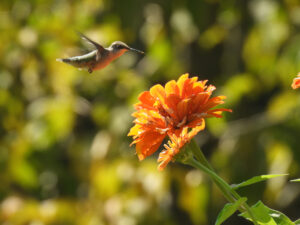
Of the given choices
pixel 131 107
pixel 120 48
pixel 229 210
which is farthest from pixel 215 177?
pixel 131 107

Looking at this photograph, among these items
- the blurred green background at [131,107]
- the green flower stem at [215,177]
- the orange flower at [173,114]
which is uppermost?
the orange flower at [173,114]

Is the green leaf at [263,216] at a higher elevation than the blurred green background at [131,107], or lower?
higher

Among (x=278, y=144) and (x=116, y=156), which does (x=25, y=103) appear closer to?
(x=116, y=156)

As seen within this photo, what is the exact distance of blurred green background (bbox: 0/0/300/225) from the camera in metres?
2.02

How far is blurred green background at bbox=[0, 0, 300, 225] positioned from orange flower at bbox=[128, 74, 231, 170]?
Answer: 120 cm

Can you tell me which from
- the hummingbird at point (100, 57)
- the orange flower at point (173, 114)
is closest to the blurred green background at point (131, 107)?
the hummingbird at point (100, 57)

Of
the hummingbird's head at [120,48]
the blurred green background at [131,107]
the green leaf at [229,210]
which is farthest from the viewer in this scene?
the blurred green background at [131,107]

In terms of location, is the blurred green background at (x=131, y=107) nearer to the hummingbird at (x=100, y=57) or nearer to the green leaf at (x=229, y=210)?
the hummingbird at (x=100, y=57)

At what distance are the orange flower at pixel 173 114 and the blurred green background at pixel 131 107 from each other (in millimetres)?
1201

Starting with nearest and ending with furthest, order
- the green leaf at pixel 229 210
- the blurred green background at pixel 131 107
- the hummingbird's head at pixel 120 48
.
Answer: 1. the green leaf at pixel 229 210
2. the hummingbird's head at pixel 120 48
3. the blurred green background at pixel 131 107

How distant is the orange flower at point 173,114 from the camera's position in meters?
0.58

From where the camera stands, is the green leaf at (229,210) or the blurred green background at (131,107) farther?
the blurred green background at (131,107)

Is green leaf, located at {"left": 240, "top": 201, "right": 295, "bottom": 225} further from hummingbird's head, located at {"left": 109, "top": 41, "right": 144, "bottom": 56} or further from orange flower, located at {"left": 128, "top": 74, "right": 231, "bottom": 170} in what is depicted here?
hummingbird's head, located at {"left": 109, "top": 41, "right": 144, "bottom": 56}

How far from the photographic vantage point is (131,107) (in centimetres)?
213
